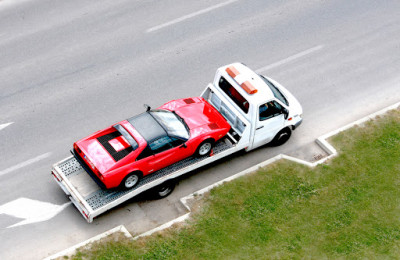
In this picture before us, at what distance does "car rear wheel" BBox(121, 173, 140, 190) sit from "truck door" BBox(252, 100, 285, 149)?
3.62 metres

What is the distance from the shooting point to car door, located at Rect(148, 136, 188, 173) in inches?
561

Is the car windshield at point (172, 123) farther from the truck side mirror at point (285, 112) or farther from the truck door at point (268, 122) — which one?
the truck side mirror at point (285, 112)

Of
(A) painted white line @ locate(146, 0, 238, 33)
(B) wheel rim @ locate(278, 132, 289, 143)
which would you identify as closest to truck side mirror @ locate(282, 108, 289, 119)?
(B) wheel rim @ locate(278, 132, 289, 143)

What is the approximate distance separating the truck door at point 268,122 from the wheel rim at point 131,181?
11.9 ft

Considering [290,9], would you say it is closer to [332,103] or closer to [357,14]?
[357,14]

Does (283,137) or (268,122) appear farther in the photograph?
(283,137)

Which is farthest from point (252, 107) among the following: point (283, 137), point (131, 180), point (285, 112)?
point (131, 180)

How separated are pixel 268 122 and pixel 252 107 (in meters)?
0.76

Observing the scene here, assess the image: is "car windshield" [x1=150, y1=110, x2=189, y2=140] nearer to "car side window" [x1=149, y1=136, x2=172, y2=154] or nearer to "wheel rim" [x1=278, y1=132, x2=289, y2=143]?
"car side window" [x1=149, y1=136, x2=172, y2=154]

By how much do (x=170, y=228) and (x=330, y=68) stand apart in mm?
8571

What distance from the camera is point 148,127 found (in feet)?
47.5

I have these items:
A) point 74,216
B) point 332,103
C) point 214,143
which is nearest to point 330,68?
point 332,103

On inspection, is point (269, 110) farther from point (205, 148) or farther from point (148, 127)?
point (148, 127)

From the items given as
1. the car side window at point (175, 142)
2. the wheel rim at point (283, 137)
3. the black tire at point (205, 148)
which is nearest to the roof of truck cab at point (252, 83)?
the wheel rim at point (283, 137)
